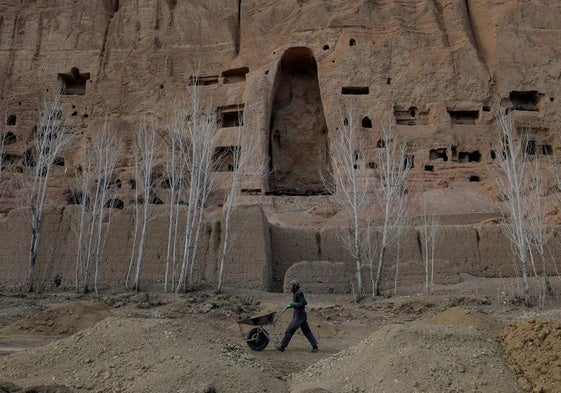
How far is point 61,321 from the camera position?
10.2 m

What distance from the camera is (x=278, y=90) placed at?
109 ft

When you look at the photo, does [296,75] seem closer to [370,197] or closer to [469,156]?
[469,156]

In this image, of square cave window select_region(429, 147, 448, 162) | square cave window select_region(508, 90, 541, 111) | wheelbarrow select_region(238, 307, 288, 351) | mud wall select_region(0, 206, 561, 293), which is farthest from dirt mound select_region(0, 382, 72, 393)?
square cave window select_region(508, 90, 541, 111)

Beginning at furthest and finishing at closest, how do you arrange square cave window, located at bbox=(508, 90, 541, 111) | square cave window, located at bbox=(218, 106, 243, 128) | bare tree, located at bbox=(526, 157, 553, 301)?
square cave window, located at bbox=(218, 106, 243, 128) → square cave window, located at bbox=(508, 90, 541, 111) → bare tree, located at bbox=(526, 157, 553, 301)

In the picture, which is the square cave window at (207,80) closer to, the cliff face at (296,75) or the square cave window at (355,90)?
the cliff face at (296,75)

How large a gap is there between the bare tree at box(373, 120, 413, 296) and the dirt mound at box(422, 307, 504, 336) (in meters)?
5.84

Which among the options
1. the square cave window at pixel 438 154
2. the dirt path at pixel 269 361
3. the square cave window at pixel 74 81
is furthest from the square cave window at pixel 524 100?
the square cave window at pixel 74 81

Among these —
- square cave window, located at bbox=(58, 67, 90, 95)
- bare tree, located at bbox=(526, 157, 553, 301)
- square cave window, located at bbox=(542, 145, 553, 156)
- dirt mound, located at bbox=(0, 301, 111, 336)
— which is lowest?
dirt mound, located at bbox=(0, 301, 111, 336)

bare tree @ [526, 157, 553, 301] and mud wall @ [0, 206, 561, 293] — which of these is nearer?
bare tree @ [526, 157, 553, 301]

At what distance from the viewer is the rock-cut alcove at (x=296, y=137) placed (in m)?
31.9

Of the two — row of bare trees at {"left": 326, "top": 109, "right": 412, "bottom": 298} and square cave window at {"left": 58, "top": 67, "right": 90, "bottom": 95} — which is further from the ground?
square cave window at {"left": 58, "top": 67, "right": 90, "bottom": 95}

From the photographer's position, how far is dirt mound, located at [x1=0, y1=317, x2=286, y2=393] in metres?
5.68

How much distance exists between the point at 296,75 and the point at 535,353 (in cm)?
2980

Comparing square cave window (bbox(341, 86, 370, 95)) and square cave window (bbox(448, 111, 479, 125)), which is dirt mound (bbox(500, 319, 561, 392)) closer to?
square cave window (bbox(341, 86, 370, 95))
